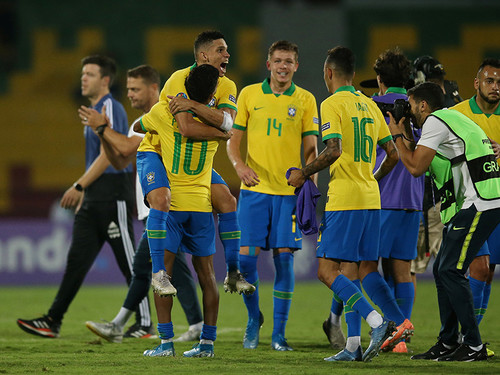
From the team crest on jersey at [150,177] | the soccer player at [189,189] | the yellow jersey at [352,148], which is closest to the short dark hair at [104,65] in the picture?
the soccer player at [189,189]

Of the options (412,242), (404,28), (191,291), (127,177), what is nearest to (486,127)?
(412,242)

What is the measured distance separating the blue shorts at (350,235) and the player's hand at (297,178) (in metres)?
0.32

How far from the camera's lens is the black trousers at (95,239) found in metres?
7.56

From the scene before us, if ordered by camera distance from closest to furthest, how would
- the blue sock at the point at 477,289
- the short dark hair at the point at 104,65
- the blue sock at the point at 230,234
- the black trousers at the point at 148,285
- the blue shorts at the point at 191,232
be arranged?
1. the blue shorts at the point at 191,232
2. the blue sock at the point at 230,234
3. the blue sock at the point at 477,289
4. the black trousers at the point at 148,285
5. the short dark hair at the point at 104,65

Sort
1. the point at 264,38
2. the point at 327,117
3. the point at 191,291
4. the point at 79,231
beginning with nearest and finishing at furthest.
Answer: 1. the point at 327,117
2. the point at 191,291
3. the point at 79,231
4. the point at 264,38

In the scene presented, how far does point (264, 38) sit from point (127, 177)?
522 inches

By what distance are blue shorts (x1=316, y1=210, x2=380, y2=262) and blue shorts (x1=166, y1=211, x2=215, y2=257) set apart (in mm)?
787

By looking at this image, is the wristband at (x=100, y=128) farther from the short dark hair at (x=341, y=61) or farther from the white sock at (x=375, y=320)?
the white sock at (x=375, y=320)

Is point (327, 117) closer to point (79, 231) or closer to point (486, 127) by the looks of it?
point (486, 127)

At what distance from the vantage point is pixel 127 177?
310 inches

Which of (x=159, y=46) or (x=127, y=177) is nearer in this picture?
(x=127, y=177)

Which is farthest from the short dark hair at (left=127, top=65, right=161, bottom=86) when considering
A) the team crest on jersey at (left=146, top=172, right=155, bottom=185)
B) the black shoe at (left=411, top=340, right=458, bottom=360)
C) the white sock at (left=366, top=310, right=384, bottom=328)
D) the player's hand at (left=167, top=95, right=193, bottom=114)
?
the black shoe at (left=411, top=340, right=458, bottom=360)

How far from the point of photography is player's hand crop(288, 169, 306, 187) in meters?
5.97

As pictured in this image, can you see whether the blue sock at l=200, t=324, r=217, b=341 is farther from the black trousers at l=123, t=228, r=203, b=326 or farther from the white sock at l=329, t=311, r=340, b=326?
the white sock at l=329, t=311, r=340, b=326
